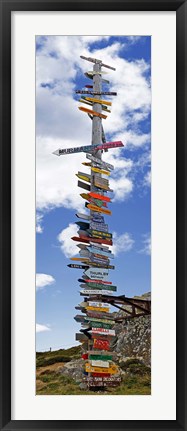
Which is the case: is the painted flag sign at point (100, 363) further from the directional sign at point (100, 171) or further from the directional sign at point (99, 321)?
the directional sign at point (100, 171)

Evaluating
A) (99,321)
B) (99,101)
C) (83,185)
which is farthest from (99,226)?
(99,101)

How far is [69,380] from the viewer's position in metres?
1.74

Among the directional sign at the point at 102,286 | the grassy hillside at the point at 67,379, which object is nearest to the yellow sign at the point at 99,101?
the directional sign at the point at 102,286

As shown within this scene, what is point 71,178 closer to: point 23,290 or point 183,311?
point 23,290

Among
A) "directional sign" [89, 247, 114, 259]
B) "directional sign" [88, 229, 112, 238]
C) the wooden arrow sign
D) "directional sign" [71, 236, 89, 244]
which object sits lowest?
the wooden arrow sign

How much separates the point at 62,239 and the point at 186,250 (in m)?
0.45

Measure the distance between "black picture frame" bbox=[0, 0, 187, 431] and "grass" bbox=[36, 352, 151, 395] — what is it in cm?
10

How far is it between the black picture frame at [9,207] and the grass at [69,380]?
0.32 ft

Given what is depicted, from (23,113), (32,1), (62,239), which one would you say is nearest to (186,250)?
Answer: (62,239)

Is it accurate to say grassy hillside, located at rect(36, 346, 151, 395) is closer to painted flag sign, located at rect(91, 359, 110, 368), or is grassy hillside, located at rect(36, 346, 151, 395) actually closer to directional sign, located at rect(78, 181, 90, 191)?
painted flag sign, located at rect(91, 359, 110, 368)

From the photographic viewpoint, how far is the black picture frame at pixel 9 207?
1.65 m

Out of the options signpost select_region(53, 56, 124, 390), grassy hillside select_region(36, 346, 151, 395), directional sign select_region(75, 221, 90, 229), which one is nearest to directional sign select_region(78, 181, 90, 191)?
signpost select_region(53, 56, 124, 390)

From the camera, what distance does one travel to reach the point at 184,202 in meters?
1.68

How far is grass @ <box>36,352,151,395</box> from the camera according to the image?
67.2 inches
